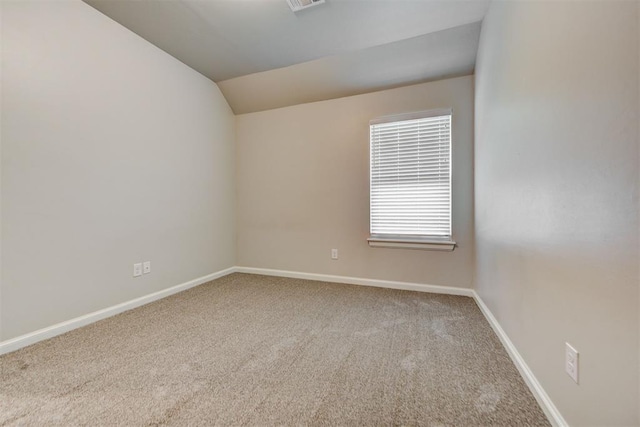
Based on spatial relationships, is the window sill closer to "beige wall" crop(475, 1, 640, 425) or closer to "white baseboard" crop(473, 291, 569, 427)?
"white baseboard" crop(473, 291, 569, 427)

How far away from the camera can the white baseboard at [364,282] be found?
2818 mm

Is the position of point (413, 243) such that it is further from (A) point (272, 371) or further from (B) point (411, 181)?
(A) point (272, 371)

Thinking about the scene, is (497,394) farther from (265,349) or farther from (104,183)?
(104,183)

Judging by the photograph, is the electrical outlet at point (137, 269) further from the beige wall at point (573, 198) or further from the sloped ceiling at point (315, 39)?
the beige wall at point (573, 198)

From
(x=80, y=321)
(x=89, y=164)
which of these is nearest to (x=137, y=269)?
(x=80, y=321)

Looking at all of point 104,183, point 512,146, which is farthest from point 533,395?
point 104,183

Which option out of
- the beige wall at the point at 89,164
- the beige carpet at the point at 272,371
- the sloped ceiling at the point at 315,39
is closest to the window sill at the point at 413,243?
the beige carpet at the point at 272,371

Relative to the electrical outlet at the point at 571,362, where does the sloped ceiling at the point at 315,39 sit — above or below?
above

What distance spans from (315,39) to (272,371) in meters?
2.77

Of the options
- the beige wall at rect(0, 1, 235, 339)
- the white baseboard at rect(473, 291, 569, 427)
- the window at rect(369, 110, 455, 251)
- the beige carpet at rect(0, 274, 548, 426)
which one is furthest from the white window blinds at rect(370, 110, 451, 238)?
the beige wall at rect(0, 1, 235, 339)

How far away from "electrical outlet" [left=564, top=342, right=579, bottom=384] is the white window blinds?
186 cm

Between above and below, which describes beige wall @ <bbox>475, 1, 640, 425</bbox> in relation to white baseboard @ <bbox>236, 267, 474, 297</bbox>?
above

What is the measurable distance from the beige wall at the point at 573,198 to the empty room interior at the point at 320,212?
1 centimetres

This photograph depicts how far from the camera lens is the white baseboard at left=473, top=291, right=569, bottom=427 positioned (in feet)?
3.62
